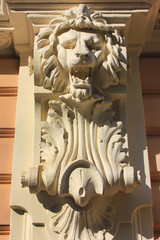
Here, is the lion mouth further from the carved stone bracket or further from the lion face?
the carved stone bracket

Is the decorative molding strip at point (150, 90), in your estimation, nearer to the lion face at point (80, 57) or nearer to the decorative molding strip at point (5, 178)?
the lion face at point (80, 57)

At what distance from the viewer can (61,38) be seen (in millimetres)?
2170

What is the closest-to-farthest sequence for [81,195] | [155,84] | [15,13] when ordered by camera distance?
[81,195]
[15,13]
[155,84]

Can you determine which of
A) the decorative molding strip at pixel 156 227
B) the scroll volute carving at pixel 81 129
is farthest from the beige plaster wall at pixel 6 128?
the decorative molding strip at pixel 156 227

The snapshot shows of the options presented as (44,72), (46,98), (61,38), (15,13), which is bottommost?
(46,98)

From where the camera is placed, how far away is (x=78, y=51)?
6.64 feet

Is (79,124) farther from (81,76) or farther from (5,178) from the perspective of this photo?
(5,178)

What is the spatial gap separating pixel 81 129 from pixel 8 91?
2.61ft

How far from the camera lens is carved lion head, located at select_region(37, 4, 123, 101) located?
207 centimetres

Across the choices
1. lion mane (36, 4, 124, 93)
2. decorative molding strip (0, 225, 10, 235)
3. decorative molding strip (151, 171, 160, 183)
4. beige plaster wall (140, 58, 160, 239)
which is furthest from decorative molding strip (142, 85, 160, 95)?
decorative molding strip (0, 225, 10, 235)

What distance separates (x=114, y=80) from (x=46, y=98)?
0.46m

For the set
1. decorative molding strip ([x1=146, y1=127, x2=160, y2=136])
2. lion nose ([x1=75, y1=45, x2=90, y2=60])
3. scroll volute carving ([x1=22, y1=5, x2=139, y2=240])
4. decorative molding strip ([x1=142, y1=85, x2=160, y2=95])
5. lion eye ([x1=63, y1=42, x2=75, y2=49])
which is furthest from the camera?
decorative molding strip ([x1=142, y1=85, x2=160, y2=95])

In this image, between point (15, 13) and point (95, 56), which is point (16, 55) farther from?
point (95, 56)

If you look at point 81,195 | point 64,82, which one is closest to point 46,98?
point 64,82
